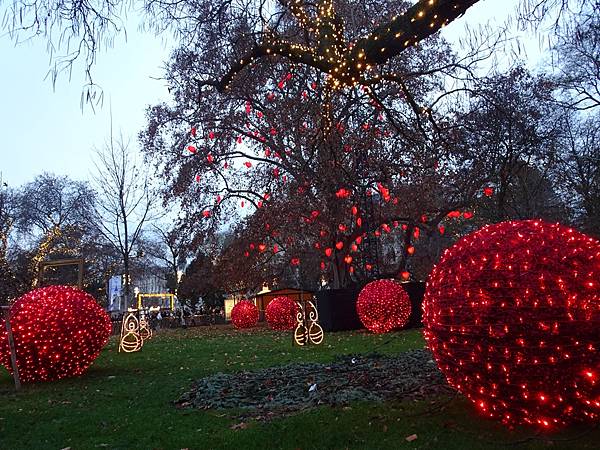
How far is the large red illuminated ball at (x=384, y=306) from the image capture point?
55.1ft

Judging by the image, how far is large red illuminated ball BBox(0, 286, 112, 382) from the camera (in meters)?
9.39

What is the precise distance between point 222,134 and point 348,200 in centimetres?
676

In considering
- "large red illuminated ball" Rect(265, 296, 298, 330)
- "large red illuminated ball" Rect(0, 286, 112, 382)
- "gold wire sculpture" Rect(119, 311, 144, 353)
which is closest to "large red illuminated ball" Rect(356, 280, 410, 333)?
"large red illuminated ball" Rect(265, 296, 298, 330)

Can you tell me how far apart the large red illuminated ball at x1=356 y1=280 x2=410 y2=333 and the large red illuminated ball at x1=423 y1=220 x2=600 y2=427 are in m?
12.1

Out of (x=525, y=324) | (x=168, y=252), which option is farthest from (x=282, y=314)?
(x=168, y=252)

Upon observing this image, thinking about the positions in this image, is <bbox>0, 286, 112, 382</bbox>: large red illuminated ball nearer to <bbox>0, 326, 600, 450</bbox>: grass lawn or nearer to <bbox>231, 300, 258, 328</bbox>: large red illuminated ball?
<bbox>0, 326, 600, 450</bbox>: grass lawn

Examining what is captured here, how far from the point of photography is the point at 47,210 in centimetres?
4122

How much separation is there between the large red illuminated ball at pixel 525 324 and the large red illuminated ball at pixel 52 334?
7594mm

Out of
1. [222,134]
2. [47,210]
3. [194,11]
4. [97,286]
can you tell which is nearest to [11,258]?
[47,210]

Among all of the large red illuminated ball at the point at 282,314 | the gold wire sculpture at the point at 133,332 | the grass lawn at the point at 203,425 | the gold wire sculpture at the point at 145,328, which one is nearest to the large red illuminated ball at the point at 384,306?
the large red illuminated ball at the point at 282,314

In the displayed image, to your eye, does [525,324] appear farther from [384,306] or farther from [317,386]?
[384,306]

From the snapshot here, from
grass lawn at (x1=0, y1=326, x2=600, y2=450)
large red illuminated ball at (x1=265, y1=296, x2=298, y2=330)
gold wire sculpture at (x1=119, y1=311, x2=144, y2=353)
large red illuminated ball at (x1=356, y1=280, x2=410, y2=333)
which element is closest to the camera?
grass lawn at (x1=0, y1=326, x2=600, y2=450)

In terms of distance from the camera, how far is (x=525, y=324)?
4062mm

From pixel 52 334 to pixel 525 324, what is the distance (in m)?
8.64
